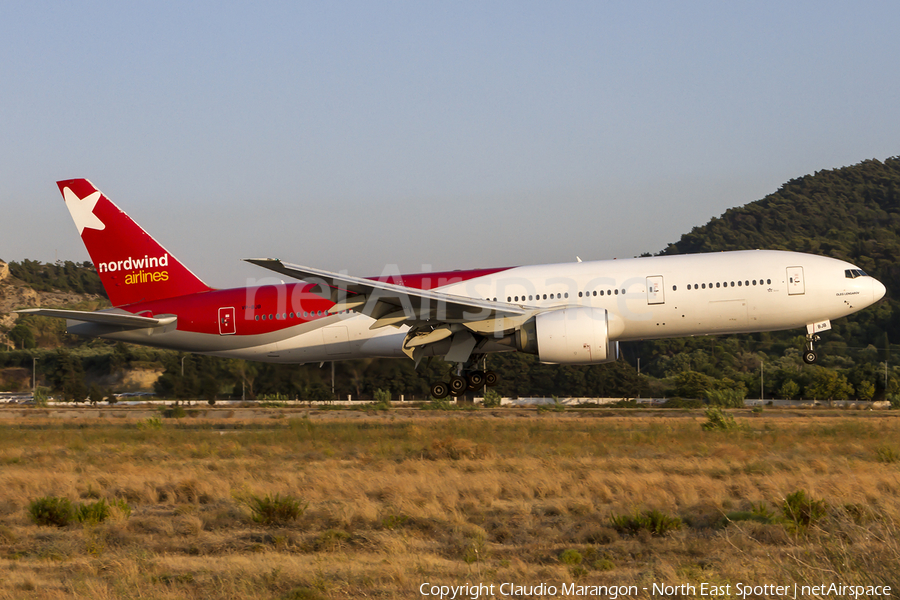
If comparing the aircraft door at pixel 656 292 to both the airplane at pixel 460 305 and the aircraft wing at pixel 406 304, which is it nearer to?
the airplane at pixel 460 305

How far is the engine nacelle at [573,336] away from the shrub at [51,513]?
1268 cm

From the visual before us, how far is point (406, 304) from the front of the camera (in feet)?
74.9

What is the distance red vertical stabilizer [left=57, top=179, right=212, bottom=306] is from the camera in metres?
27.4

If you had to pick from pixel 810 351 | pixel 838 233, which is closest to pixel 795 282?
pixel 810 351

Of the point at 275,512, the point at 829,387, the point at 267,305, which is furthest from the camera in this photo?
the point at 829,387

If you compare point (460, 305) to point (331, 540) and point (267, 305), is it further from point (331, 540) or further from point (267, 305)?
point (331, 540)

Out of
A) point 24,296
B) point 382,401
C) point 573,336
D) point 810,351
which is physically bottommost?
point 382,401

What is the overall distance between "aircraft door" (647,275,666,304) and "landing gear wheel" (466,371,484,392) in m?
5.70

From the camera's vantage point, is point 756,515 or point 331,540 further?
point 756,515

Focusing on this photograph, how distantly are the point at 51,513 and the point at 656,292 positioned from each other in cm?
1634

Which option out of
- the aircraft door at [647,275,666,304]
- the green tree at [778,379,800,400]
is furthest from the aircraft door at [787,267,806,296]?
the green tree at [778,379,800,400]

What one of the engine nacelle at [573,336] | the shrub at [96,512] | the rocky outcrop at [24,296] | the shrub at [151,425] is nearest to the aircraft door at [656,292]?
the engine nacelle at [573,336]

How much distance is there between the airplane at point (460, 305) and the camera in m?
22.8

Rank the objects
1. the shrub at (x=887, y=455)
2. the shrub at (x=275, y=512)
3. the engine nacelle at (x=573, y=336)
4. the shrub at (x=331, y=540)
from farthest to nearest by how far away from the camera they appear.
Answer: the engine nacelle at (x=573, y=336)
the shrub at (x=887, y=455)
the shrub at (x=275, y=512)
the shrub at (x=331, y=540)
